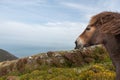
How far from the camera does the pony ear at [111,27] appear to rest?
20.0 feet

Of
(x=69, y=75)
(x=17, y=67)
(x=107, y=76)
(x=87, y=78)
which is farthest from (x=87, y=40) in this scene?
(x=17, y=67)

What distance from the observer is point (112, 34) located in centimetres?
614

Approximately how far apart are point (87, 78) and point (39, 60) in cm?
973

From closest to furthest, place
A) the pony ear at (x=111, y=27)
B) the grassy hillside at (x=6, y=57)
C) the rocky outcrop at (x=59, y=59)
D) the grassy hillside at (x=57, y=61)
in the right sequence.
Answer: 1. the pony ear at (x=111, y=27)
2. the grassy hillside at (x=57, y=61)
3. the rocky outcrop at (x=59, y=59)
4. the grassy hillside at (x=6, y=57)

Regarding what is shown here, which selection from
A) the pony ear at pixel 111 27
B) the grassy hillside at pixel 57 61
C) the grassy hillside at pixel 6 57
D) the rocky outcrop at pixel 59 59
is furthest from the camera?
the grassy hillside at pixel 6 57

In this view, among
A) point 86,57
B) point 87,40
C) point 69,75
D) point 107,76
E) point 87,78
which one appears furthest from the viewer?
point 86,57

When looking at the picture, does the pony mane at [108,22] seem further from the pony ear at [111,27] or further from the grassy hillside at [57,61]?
the grassy hillside at [57,61]

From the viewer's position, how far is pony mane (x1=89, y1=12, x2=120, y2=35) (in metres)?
6.16

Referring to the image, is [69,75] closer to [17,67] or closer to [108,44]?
[17,67]

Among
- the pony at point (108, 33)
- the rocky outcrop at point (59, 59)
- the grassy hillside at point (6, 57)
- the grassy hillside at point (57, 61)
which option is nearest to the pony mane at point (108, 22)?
the pony at point (108, 33)

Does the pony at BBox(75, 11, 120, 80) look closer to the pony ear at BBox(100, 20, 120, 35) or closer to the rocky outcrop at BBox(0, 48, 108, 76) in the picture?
the pony ear at BBox(100, 20, 120, 35)

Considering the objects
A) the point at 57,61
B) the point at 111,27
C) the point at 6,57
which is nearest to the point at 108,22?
the point at 111,27

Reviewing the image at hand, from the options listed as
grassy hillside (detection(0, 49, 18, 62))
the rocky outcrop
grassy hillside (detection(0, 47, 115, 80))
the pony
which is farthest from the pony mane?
grassy hillside (detection(0, 49, 18, 62))

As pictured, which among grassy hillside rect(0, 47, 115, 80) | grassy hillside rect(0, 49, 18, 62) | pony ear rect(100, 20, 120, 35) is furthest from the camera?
grassy hillside rect(0, 49, 18, 62)
